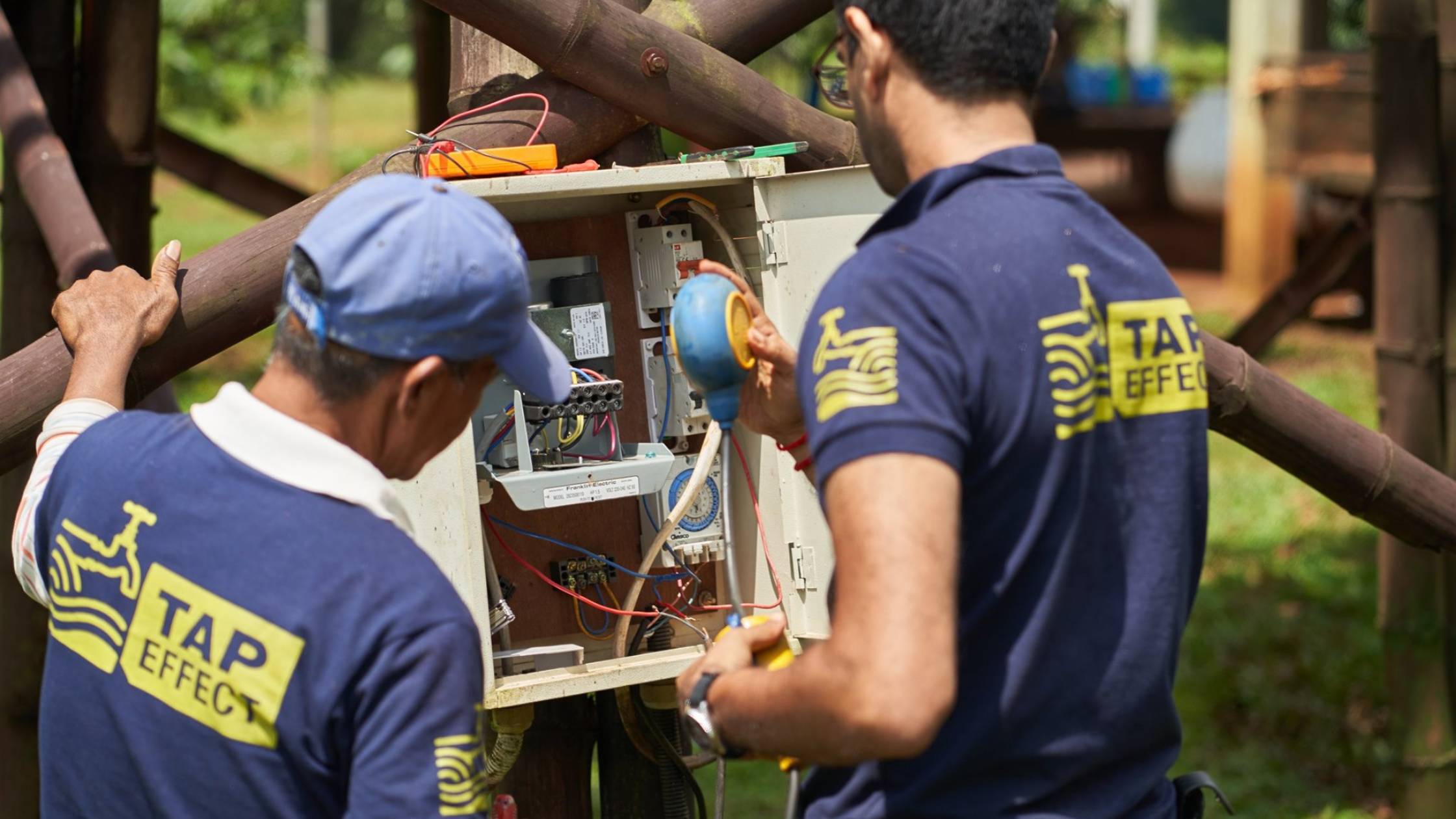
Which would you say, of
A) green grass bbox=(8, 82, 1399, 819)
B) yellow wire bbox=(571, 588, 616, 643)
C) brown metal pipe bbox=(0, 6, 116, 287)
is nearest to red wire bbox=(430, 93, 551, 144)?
brown metal pipe bbox=(0, 6, 116, 287)

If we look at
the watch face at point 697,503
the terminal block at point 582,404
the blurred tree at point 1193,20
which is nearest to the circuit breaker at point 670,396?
the watch face at point 697,503

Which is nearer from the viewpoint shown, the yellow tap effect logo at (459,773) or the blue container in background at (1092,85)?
the yellow tap effect logo at (459,773)

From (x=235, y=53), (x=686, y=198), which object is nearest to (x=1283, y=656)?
(x=686, y=198)

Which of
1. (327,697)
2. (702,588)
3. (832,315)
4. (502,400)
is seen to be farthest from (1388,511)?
(327,697)

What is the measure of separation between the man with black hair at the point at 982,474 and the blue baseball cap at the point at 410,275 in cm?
33

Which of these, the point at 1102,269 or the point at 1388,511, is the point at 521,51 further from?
the point at 1388,511

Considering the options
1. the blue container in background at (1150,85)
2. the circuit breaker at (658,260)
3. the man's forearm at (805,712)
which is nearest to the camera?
the man's forearm at (805,712)

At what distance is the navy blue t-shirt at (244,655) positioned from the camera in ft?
4.66

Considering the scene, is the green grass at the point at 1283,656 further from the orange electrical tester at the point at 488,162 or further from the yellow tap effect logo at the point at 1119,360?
the yellow tap effect logo at the point at 1119,360

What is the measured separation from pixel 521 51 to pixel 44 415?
1012 mm

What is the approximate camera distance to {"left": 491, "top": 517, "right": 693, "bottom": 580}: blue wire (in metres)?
2.86

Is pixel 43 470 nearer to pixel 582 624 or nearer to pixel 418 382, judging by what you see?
pixel 418 382

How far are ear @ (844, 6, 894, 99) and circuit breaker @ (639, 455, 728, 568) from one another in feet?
4.37

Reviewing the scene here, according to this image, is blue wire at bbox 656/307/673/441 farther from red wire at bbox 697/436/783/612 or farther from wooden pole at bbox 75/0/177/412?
wooden pole at bbox 75/0/177/412
